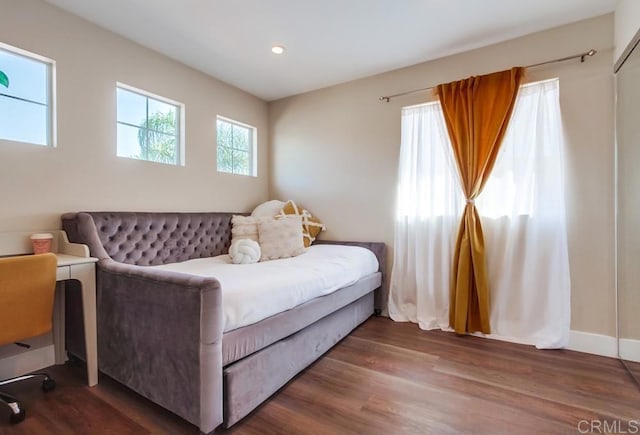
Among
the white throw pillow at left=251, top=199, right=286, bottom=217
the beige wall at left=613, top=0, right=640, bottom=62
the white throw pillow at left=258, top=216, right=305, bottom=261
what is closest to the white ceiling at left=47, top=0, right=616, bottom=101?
the beige wall at left=613, top=0, right=640, bottom=62

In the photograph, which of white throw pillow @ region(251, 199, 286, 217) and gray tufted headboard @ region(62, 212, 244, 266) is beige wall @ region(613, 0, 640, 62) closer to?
white throw pillow @ region(251, 199, 286, 217)

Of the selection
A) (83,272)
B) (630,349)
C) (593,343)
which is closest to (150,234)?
(83,272)

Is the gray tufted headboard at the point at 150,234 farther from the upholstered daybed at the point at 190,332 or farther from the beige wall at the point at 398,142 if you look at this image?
the beige wall at the point at 398,142

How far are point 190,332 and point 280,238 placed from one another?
1.53 meters

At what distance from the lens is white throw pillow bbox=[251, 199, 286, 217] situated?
344 cm

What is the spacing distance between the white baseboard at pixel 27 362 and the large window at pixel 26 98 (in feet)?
4.60

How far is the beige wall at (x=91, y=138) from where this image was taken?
1970 mm

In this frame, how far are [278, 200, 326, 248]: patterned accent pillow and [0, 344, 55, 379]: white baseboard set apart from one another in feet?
7.02

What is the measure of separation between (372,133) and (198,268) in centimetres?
217

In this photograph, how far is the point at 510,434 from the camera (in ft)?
4.69

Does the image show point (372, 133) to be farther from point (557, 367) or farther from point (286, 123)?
point (557, 367)

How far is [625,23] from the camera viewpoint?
2.01 m

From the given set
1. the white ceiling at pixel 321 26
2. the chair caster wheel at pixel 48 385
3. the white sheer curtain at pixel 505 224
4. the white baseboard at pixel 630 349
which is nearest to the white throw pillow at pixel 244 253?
the chair caster wheel at pixel 48 385

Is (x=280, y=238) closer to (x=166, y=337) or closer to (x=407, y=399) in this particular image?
(x=166, y=337)
